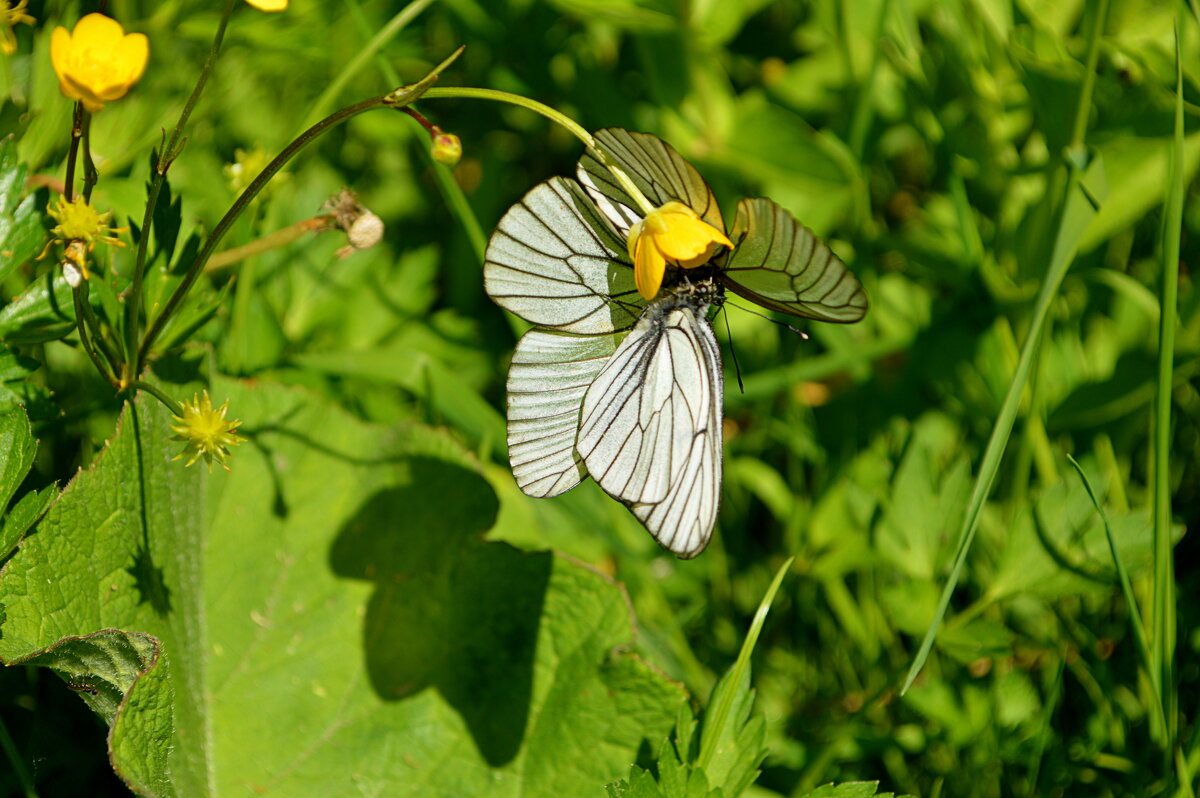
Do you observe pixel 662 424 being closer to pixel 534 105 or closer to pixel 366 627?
pixel 534 105

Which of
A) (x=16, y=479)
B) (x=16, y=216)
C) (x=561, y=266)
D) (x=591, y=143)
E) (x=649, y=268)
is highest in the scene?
(x=591, y=143)

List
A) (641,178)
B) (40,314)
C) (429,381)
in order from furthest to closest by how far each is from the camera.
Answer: (429,381) < (40,314) < (641,178)

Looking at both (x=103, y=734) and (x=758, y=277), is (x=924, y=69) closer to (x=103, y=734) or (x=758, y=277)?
(x=758, y=277)

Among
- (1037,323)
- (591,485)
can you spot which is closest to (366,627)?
(591,485)

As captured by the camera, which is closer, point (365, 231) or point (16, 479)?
point (16, 479)

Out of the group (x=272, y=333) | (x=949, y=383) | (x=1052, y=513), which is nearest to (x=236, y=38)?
(x=272, y=333)

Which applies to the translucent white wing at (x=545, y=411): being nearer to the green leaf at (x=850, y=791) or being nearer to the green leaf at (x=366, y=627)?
the green leaf at (x=366, y=627)
